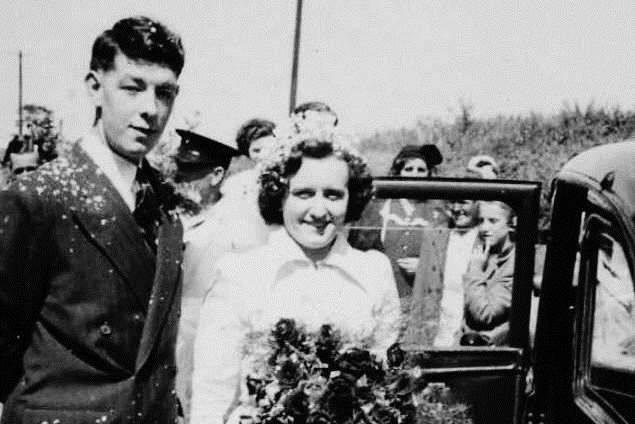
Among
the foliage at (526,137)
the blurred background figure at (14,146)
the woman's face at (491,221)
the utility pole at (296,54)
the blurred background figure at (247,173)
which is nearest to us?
the woman's face at (491,221)

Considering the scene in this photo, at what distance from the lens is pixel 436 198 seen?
2941 millimetres

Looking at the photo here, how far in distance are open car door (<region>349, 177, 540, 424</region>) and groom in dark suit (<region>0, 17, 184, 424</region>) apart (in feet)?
2.63

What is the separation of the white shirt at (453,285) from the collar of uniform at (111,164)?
123 cm

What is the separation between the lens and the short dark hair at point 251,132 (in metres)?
6.04

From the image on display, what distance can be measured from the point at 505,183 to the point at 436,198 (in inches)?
10.4

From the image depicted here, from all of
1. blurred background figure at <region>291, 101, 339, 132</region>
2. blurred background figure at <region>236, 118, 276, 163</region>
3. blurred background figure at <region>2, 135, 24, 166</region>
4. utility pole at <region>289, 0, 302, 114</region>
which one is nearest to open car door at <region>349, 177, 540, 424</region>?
blurred background figure at <region>291, 101, 339, 132</region>

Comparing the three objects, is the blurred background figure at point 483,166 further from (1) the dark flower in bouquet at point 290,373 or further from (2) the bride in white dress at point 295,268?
(1) the dark flower in bouquet at point 290,373

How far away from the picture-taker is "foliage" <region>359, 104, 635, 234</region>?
2202cm

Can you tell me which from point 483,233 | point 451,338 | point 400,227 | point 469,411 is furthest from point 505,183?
point 469,411

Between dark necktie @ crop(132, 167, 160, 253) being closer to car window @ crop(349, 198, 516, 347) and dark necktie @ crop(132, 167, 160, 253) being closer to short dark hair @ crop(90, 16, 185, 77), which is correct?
short dark hair @ crop(90, 16, 185, 77)

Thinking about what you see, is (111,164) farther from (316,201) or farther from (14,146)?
(14,146)

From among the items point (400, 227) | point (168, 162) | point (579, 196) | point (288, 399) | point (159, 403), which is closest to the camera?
point (288, 399)

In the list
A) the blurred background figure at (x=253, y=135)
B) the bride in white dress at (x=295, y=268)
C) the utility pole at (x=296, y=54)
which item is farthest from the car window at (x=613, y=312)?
the utility pole at (x=296, y=54)

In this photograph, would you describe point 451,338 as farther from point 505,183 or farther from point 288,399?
point 288,399
